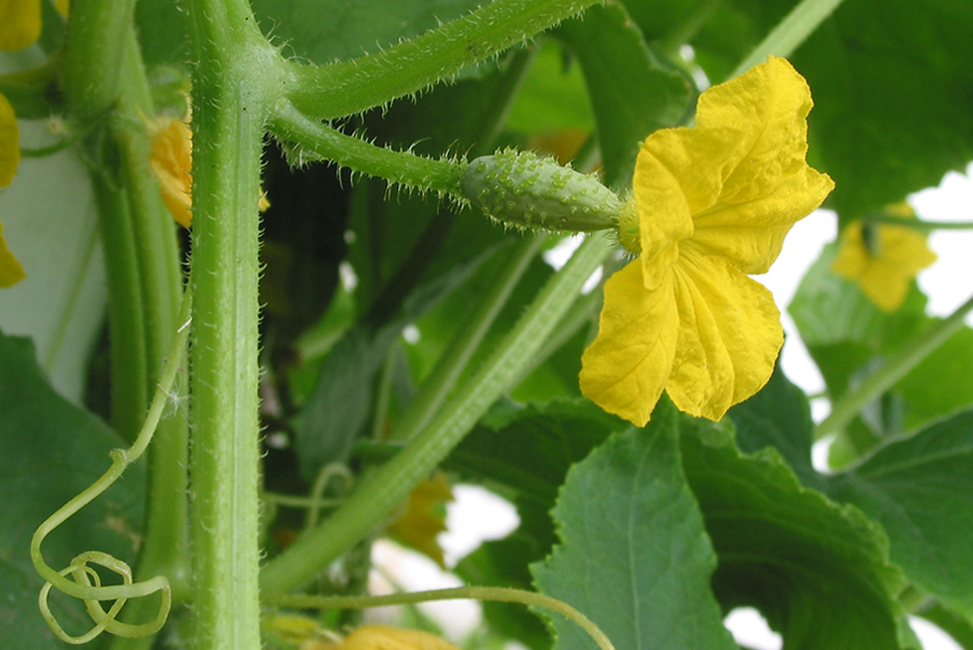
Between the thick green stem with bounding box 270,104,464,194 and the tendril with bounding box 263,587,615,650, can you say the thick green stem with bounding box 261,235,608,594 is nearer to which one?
the tendril with bounding box 263,587,615,650

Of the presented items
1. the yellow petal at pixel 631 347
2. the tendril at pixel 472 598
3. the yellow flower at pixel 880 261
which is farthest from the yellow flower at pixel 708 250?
the yellow flower at pixel 880 261

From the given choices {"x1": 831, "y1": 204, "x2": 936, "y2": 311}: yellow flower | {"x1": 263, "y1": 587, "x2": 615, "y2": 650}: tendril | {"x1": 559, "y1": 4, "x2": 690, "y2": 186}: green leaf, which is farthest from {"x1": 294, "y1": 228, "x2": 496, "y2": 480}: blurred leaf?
{"x1": 831, "y1": 204, "x2": 936, "y2": 311}: yellow flower

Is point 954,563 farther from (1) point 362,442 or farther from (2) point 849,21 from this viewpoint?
(2) point 849,21

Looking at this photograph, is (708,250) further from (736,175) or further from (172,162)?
(172,162)

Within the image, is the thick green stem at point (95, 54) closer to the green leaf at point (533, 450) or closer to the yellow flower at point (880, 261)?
the green leaf at point (533, 450)

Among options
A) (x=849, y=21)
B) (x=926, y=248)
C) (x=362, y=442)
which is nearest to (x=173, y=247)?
(x=362, y=442)
